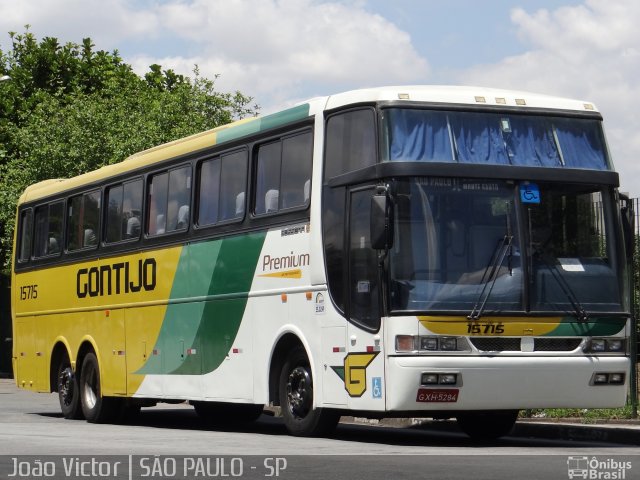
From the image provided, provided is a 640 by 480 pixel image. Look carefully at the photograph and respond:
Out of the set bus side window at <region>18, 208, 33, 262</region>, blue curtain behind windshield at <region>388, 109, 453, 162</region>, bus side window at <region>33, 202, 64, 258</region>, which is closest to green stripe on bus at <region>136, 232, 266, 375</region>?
blue curtain behind windshield at <region>388, 109, 453, 162</region>

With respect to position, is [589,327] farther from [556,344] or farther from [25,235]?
[25,235]

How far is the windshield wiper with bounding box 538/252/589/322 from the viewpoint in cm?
1429

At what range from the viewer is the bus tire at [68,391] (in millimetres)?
21828

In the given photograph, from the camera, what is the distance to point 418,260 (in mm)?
13836

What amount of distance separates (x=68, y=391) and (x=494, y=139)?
394 inches

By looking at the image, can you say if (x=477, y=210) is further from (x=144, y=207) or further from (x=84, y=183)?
(x=84, y=183)

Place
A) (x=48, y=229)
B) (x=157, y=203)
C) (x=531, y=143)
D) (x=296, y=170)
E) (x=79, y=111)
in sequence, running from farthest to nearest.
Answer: (x=79, y=111)
(x=48, y=229)
(x=157, y=203)
(x=296, y=170)
(x=531, y=143)

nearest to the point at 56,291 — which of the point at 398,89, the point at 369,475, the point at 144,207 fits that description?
the point at 144,207

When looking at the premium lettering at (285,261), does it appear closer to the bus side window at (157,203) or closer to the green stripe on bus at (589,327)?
the green stripe on bus at (589,327)

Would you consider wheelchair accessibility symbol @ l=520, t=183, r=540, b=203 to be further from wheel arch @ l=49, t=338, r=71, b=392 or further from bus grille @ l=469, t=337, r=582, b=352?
wheel arch @ l=49, t=338, r=71, b=392

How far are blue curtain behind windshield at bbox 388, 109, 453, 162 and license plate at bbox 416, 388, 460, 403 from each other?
229 centimetres

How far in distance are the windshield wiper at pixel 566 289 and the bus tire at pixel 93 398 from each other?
8917 mm

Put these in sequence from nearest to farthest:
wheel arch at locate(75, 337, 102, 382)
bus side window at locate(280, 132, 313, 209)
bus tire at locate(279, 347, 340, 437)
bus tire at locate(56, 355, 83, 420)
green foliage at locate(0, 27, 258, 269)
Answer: bus tire at locate(279, 347, 340, 437) < bus side window at locate(280, 132, 313, 209) < wheel arch at locate(75, 337, 102, 382) < bus tire at locate(56, 355, 83, 420) < green foliage at locate(0, 27, 258, 269)

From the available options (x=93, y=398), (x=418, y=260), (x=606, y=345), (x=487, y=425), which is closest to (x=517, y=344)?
(x=606, y=345)
